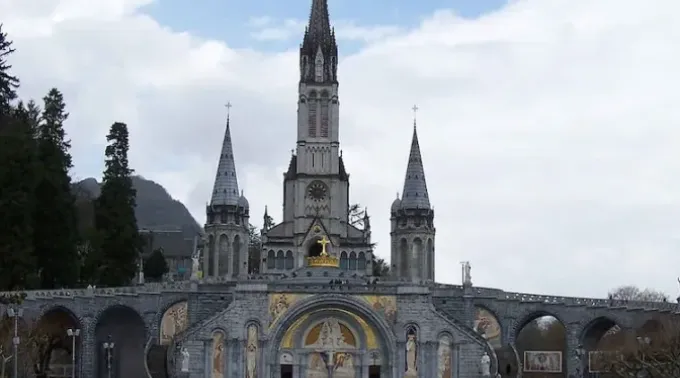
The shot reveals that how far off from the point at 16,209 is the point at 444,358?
2343 centimetres

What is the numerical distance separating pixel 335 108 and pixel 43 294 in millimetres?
35021

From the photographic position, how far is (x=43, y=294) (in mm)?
63281

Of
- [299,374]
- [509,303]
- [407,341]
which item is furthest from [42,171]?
[509,303]

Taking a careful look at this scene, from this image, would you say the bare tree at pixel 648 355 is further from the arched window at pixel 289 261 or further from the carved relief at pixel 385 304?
the arched window at pixel 289 261

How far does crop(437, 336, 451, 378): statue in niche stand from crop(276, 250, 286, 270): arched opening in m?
29.2

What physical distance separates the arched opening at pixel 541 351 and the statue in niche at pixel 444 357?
846 cm

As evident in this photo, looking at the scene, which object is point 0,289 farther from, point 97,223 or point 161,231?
point 161,231

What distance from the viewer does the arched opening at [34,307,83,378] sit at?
63541mm

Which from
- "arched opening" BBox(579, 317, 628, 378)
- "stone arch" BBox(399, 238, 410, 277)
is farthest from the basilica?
Result: "stone arch" BBox(399, 238, 410, 277)

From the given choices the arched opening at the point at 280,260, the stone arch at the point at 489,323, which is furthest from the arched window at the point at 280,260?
the stone arch at the point at 489,323

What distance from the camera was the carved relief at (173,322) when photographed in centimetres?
6750

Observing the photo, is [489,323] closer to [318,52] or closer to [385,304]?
[385,304]

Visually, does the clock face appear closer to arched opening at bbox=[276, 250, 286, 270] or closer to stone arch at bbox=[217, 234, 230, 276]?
arched opening at bbox=[276, 250, 286, 270]

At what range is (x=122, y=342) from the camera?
70375 millimetres
